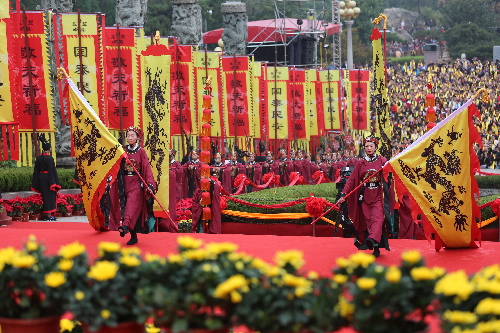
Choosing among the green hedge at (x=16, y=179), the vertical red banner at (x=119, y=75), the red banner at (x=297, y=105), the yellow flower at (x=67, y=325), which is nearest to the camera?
the yellow flower at (x=67, y=325)

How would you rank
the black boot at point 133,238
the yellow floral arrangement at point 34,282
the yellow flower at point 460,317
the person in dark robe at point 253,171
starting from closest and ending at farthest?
the yellow flower at point 460,317, the yellow floral arrangement at point 34,282, the black boot at point 133,238, the person in dark robe at point 253,171

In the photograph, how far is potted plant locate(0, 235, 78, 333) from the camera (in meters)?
3.51

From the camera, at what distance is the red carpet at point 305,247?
698 cm

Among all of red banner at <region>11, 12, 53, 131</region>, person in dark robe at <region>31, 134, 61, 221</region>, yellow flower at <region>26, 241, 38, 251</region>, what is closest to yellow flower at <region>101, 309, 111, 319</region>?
yellow flower at <region>26, 241, 38, 251</region>

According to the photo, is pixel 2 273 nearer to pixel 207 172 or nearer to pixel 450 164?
pixel 450 164

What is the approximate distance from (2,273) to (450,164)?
16.3ft

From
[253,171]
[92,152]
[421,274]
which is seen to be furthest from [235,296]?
[253,171]

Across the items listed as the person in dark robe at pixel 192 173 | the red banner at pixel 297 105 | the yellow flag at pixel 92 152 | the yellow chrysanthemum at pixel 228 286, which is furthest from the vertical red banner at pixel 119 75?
the yellow chrysanthemum at pixel 228 286

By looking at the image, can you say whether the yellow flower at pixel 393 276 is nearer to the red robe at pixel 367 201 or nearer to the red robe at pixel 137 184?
the red robe at pixel 367 201

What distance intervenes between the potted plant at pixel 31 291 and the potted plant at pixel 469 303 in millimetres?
1647

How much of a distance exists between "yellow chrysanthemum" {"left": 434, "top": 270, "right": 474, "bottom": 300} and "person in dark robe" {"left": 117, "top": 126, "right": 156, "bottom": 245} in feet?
17.7

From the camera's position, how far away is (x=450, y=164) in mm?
7477

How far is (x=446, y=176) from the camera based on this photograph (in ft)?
24.6

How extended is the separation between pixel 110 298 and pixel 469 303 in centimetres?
155
